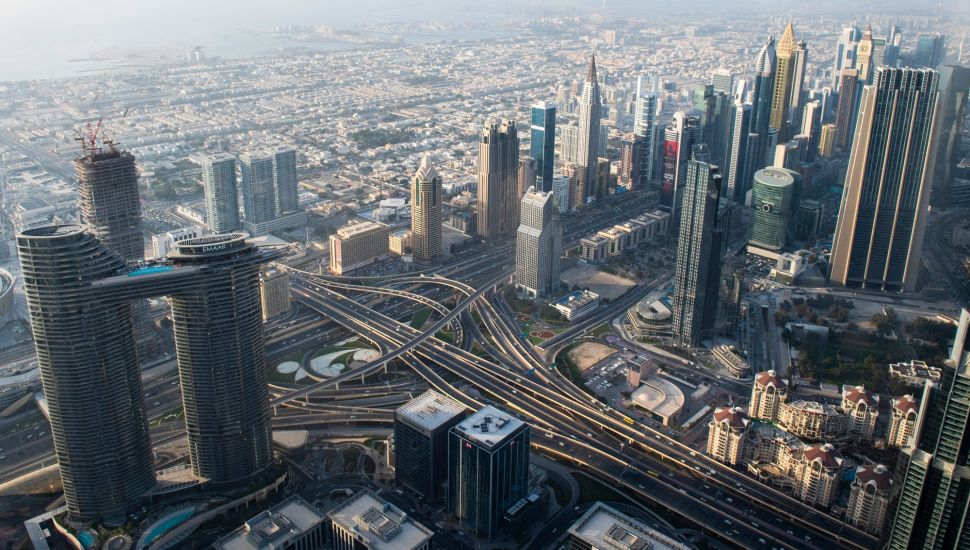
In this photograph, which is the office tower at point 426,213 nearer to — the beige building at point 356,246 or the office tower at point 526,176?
the beige building at point 356,246

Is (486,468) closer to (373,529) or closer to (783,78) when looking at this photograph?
(373,529)

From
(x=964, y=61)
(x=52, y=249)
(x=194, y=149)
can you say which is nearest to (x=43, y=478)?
(x=52, y=249)

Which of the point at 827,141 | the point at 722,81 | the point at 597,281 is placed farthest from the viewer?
the point at 722,81

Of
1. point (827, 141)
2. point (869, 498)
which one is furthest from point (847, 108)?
point (869, 498)

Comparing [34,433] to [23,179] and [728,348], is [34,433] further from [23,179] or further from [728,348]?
[23,179]

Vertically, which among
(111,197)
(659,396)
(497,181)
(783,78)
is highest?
(783,78)
